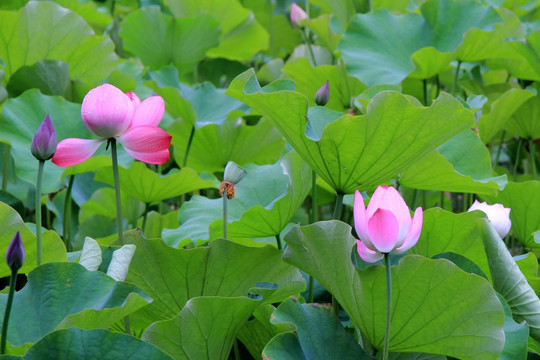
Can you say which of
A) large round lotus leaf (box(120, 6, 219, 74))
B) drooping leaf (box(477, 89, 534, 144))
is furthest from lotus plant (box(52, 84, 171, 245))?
large round lotus leaf (box(120, 6, 219, 74))

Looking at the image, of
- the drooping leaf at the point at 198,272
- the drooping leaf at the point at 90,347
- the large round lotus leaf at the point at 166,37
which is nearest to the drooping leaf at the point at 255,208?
the drooping leaf at the point at 198,272

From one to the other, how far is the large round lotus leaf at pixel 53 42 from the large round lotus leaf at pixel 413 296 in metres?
0.85

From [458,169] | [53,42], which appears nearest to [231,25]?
[53,42]

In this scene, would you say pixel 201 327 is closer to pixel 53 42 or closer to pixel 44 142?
pixel 44 142

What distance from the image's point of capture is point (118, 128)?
2.73 ft

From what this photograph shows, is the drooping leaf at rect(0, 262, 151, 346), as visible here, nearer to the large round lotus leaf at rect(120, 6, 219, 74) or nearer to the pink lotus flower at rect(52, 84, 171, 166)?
the pink lotus flower at rect(52, 84, 171, 166)

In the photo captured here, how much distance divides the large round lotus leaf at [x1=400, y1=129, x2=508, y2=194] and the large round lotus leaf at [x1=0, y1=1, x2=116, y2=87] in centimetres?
74

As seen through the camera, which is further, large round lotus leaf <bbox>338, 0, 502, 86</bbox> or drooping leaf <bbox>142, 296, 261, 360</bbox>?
large round lotus leaf <bbox>338, 0, 502, 86</bbox>

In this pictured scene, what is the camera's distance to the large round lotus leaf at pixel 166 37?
77.8 inches

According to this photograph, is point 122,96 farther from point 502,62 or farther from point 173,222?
point 502,62

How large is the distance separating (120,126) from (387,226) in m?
0.34

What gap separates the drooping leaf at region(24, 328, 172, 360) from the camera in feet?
2.09

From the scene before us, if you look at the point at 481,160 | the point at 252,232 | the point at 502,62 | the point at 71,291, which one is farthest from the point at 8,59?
the point at 502,62

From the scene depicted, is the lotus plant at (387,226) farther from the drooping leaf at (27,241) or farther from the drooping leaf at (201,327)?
the drooping leaf at (27,241)
